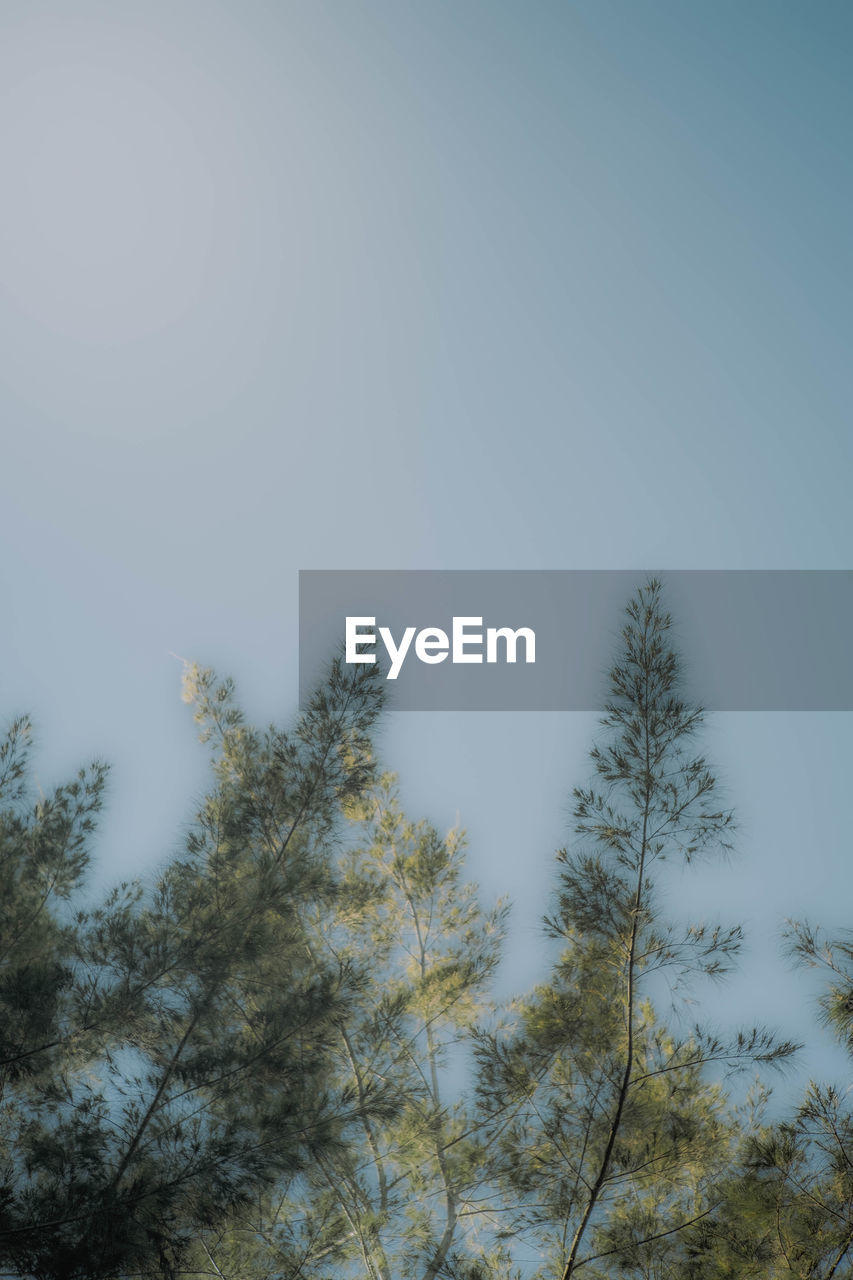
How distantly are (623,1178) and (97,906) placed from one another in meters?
2.76

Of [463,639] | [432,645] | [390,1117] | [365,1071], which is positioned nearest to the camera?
[390,1117]

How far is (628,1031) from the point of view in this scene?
3615 mm

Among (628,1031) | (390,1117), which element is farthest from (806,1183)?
(390,1117)

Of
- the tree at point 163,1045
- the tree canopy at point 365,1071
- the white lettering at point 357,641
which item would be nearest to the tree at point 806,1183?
the tree canopy at point 365,1071

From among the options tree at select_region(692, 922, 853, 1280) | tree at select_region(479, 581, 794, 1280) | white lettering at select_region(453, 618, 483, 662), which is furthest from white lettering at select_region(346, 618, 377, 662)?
tree at select_region(692, 922, 853, 1280)

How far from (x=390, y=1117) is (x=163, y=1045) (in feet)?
3.54

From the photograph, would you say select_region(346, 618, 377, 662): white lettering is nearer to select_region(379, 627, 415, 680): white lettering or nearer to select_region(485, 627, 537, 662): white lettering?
select_region(379, 627, 415, 680): white lettering

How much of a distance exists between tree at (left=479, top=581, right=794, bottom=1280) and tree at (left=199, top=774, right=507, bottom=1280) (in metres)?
0.44

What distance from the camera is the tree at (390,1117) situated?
3816 mm

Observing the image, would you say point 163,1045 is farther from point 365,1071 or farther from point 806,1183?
point 806,1183

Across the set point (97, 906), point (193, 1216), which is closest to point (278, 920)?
point (97, 906)

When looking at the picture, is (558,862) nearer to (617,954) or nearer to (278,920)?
(617,954)

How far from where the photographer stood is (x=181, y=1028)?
3648mm

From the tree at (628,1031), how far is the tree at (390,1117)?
443mm
